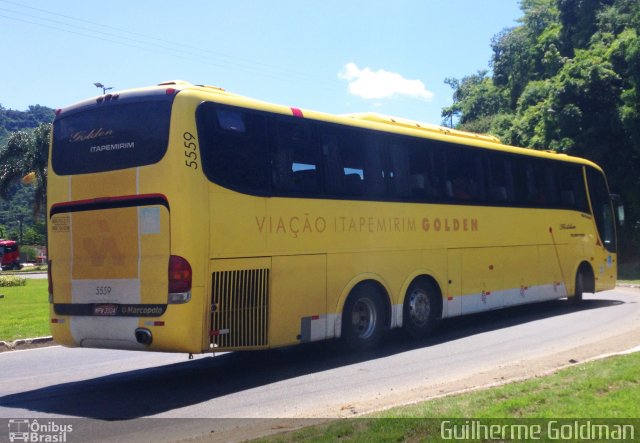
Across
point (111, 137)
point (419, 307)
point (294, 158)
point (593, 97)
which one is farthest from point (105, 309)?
point (593, 97)

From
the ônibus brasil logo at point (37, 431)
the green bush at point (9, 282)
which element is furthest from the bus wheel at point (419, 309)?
the green bush at point (9, 282)

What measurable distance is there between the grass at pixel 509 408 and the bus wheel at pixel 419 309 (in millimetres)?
4731

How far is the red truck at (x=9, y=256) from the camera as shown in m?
62.2

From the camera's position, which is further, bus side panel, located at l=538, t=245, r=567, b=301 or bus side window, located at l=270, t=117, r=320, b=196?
bus side panel, located at l=538, t=245, r=567, b=301

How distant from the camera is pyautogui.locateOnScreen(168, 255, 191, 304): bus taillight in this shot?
358 inches

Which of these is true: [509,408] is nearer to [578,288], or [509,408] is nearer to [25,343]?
[25,343]

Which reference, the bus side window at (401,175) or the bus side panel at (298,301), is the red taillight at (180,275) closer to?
the bus side panel at (298,301)

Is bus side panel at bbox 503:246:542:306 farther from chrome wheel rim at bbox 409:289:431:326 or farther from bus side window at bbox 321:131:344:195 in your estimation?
bus side window at bbox 321:131:344:195

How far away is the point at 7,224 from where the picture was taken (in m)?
89.9

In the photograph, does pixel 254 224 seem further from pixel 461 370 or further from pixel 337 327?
pixel 461 370

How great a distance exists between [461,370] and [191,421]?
161 inches

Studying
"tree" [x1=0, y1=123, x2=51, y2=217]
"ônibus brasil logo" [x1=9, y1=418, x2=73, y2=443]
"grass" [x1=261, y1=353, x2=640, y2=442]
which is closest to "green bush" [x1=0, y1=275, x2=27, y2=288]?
"tree" [x1=0, y1=123, x2=51, y2=217]

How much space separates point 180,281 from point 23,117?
4561 inches

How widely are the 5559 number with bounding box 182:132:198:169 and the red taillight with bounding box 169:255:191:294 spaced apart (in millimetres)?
1184
